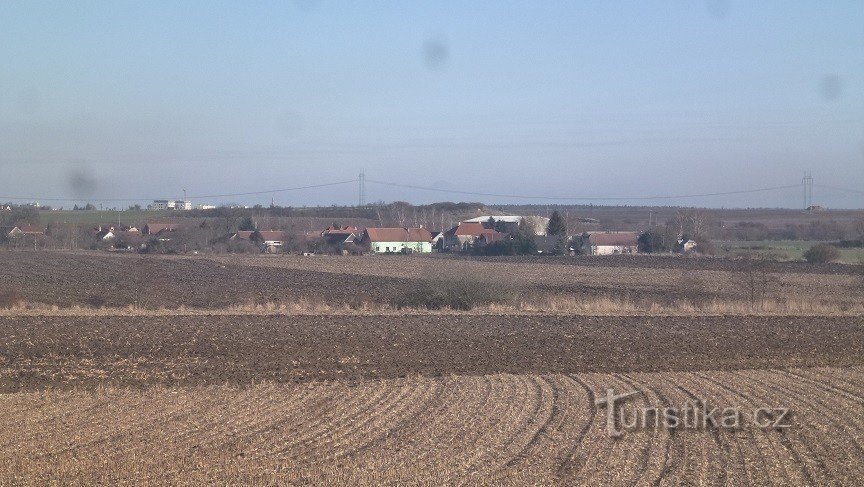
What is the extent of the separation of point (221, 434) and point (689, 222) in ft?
302

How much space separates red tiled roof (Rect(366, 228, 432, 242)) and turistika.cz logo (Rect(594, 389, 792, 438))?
7923 centimetres

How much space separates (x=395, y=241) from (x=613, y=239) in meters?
24.2

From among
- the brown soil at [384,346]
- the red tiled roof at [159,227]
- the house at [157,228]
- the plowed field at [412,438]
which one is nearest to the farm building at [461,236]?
the red tiled roof at [159,227]

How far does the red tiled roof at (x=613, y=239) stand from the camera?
85.2 meters

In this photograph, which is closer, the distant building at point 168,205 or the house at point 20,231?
the house at point 20,231

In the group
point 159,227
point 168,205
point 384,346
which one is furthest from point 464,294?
point 168,205

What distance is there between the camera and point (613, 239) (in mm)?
86562

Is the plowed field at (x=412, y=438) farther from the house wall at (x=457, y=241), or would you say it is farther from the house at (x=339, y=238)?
the house wall at (x=457, y=241)

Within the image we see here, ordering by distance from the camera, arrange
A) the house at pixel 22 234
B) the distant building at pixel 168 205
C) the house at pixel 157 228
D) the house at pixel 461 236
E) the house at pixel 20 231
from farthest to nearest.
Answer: the distant building at pixel 168 205 → the house at pixel 461 236 → the house at pixel 157 228 → the house at pixel 20 231 → the house at pixel 22 234

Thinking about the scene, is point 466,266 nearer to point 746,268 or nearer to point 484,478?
point 746,268

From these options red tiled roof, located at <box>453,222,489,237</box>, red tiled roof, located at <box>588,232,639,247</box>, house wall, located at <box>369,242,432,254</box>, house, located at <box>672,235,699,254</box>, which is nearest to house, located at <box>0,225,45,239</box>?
house wall, located at <box>369,242,432,254</box>

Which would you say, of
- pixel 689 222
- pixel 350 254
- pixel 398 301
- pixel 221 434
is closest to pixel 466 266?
pixel 398 301

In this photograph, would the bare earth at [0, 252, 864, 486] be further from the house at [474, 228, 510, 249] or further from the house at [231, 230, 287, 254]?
the house at [474, 228, 510, 249]

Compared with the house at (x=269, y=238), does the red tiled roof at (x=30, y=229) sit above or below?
above
